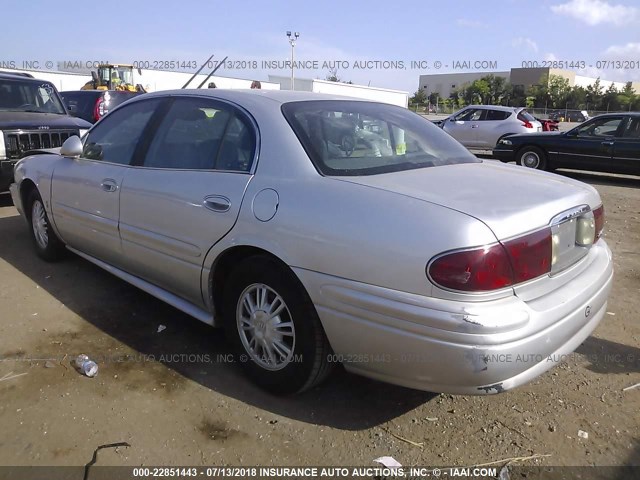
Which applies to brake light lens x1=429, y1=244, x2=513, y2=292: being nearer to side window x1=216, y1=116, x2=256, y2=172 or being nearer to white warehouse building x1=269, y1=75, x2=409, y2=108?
side window x1=216, y1=116, x2=256, y2=172

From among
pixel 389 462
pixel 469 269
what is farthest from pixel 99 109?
pixel 469 269

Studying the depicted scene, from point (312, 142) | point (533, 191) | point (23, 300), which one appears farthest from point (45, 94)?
point (533, 191)

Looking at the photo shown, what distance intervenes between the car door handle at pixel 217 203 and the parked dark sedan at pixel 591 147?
1032 centimetres

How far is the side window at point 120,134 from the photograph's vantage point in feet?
12.2

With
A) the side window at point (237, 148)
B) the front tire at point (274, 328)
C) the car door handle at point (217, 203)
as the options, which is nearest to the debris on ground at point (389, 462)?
the front tire at point (274, 328)

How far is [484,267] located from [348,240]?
0.58 meters

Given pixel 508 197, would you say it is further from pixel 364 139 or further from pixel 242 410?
pixel 242 410

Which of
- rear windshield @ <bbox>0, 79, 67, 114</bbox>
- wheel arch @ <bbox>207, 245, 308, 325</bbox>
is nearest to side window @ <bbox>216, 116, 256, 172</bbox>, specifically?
wheel arch @ <bbox>207, 245, 308, 325</bbox>

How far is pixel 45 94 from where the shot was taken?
8461 mm

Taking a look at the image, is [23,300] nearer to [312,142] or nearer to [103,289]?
[103,289]

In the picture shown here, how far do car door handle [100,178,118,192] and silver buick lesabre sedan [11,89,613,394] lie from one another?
3 centimetres

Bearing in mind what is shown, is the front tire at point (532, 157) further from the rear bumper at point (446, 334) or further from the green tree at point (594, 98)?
the green tree at point (594, 98)

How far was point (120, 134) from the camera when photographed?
155 inches

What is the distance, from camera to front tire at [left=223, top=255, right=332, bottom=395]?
2551 mm
